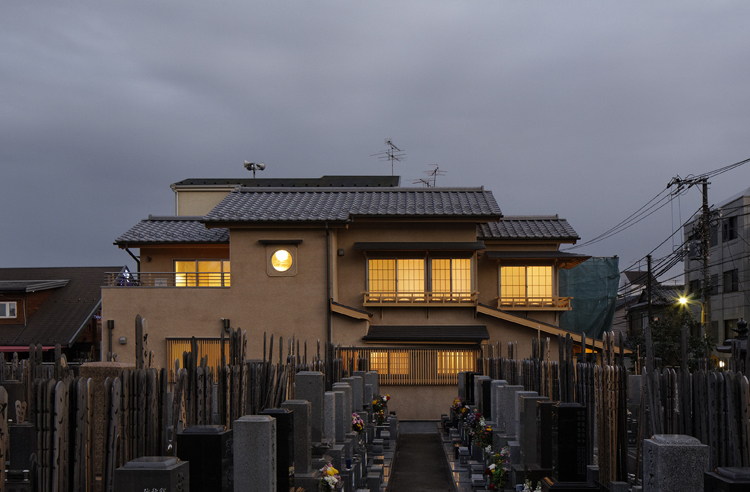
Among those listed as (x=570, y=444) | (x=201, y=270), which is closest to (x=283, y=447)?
(x=570, y=444)

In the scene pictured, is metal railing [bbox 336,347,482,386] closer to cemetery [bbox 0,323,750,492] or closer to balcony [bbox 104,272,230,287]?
balcony [bbox 104,272,230,287]

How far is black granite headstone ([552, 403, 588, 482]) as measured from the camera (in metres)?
9.77

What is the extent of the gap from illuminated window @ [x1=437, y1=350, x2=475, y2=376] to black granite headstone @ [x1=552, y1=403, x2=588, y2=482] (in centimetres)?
1625

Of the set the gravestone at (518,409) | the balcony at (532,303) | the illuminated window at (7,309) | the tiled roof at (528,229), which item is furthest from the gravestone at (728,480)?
the illuminated window at (7,309)

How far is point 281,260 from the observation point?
2673cm

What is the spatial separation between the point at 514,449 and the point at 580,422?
3.02m

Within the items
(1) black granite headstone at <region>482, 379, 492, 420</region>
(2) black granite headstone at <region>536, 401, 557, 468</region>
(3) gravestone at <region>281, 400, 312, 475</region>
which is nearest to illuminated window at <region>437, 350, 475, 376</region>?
(1) black granite headstone at <region>482, 379, 492, 420</region>

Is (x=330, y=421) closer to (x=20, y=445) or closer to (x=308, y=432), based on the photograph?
(x=308, y=432)

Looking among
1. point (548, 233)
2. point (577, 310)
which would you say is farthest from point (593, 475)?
point (577, 310)

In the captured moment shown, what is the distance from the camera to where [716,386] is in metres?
8.26

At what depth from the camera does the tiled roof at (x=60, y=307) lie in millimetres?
34938

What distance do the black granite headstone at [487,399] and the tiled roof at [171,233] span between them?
15.2m

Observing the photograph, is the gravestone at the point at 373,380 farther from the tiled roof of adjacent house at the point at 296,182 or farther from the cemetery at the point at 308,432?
the tiled roof of adjacent house at the point at 296,182

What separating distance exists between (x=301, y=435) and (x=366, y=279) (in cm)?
1722
